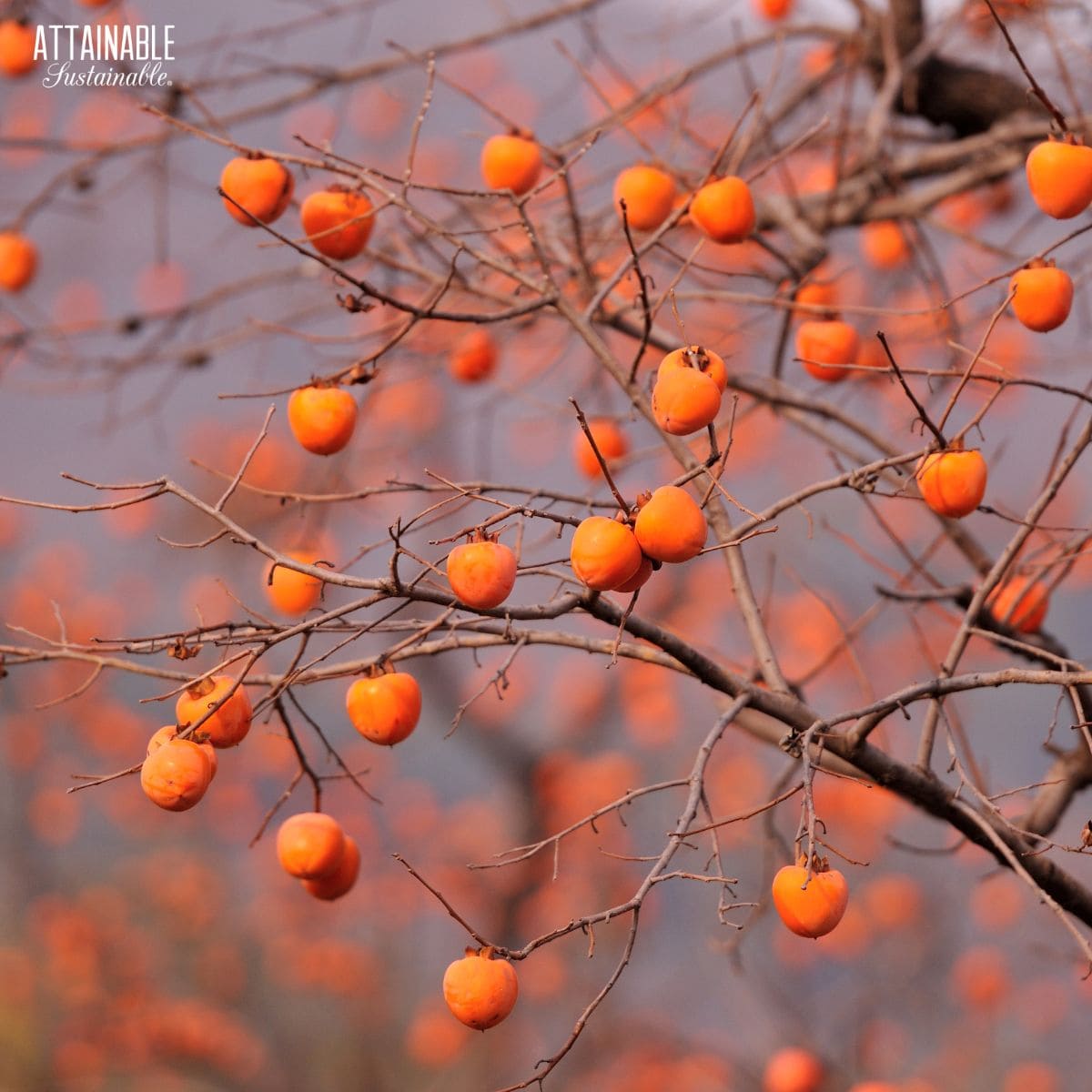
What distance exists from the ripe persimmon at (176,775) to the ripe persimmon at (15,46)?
2.35 metres

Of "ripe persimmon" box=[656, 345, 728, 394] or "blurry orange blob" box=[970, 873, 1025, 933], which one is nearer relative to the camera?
"ripe persimmon" box=[656, 345, 728, 394]

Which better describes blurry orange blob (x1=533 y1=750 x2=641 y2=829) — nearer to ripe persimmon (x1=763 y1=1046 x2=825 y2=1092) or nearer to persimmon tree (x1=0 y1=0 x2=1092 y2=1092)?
persimmon tree (x1=0 y1=0 x2=1092 y2=1092)

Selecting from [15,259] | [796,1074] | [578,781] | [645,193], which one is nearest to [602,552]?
[645,193]

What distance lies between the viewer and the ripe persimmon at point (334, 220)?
6.05 feet

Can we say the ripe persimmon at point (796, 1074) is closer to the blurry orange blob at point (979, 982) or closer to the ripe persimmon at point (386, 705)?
the ripe persimmon at point (386, 705)

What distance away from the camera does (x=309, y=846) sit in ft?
5.41

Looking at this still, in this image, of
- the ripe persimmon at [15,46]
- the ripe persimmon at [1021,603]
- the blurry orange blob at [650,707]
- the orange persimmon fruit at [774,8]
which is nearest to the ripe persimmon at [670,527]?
the ripe persimmon at [1021,603]

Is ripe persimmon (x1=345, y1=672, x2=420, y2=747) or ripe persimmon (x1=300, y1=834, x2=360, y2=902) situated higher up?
ripe persimmon (x1=345, y1=672, x2=420, y2=747)

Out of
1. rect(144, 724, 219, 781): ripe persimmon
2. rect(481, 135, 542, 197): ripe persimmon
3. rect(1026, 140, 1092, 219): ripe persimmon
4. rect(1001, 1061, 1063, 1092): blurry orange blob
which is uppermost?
rect(481, 135, 542, 197): ripe persimmon

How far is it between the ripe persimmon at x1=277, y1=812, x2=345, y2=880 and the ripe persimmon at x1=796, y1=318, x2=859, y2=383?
3.69ft

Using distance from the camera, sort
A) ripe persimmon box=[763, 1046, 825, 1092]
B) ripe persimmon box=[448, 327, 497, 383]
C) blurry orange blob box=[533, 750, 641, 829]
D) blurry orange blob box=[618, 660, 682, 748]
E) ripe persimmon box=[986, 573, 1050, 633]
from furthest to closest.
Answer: blurry orange blob box=[618, 660, 682, 748] → blurry orange blob box=[533, 750, 641, 829] → ripe persimmon box=[763, 1046, 825, 1092] → ripe persimmon box=[448, 327, 497, 383] → ripe persimmon box=[986, 573, 1050, 633]

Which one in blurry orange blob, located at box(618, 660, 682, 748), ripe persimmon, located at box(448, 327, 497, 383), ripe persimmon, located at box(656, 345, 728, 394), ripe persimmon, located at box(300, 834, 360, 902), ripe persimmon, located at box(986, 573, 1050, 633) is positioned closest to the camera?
ripe persimmon, located at box(656, 345, 728, 394)

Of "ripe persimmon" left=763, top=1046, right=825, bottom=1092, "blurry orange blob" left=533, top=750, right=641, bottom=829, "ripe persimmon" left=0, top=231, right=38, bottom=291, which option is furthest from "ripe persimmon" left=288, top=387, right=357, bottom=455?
"blurry orange blob" left=533, top=750, right=641, bottom=829

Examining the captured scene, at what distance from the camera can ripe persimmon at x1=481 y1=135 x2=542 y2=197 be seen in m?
2.09
